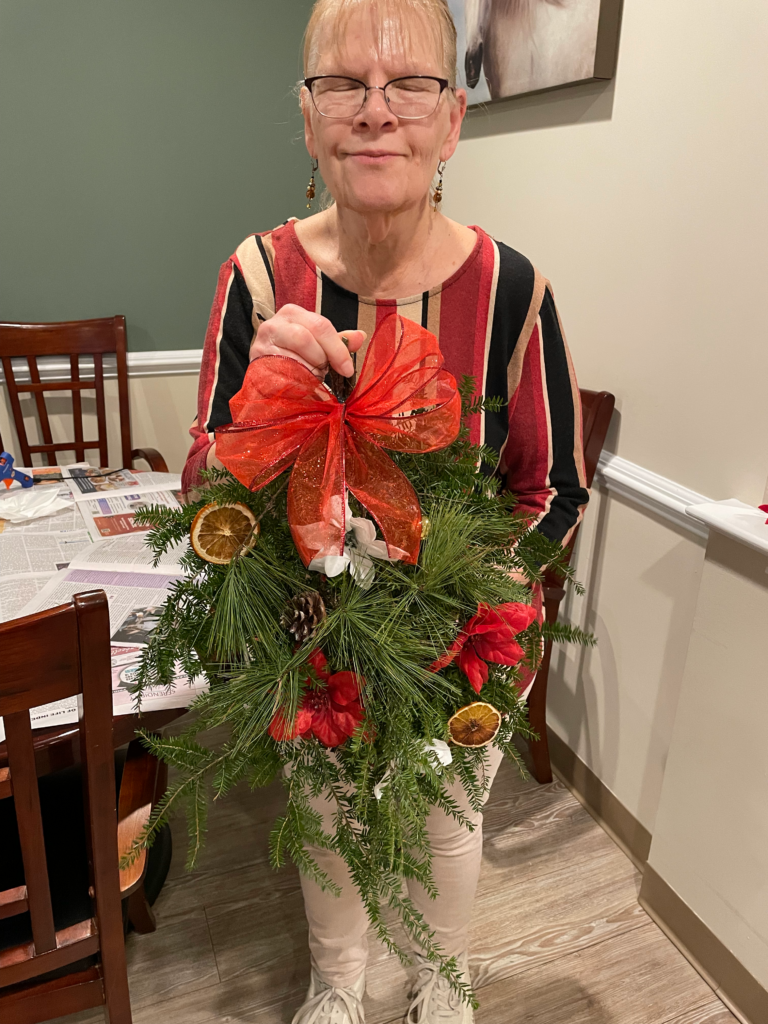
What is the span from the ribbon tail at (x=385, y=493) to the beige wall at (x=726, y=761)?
83cm

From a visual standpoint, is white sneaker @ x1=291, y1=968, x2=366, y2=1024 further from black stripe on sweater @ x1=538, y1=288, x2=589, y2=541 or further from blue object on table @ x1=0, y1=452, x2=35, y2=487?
blue object on table @ x1=0, y1=452, x2=35, y2=487

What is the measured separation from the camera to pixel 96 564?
1.49m

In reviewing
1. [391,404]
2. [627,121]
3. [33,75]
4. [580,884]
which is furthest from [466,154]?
[580,884]

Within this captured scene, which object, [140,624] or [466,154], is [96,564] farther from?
[466,154]

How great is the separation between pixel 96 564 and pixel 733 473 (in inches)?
49.5

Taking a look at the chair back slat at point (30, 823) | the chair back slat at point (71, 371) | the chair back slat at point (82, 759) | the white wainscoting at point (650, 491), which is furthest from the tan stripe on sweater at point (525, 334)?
the chair back slat at point (71, 371)

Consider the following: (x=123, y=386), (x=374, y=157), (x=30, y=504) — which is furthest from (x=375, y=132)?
(x=123, y=386)

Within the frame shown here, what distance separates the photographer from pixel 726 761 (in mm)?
1403

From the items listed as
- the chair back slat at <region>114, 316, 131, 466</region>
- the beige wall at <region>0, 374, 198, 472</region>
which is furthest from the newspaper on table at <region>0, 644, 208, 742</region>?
the beige wall at <region>0, 374, 198, 472</region>

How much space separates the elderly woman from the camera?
90 cm

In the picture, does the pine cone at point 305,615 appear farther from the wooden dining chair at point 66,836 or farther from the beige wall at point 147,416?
the beige wall at point 147,416

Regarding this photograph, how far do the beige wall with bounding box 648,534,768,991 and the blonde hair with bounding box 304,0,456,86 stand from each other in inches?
37.3

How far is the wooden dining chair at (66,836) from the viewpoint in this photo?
78 centimetres

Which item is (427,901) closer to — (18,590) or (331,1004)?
(331,1004)
